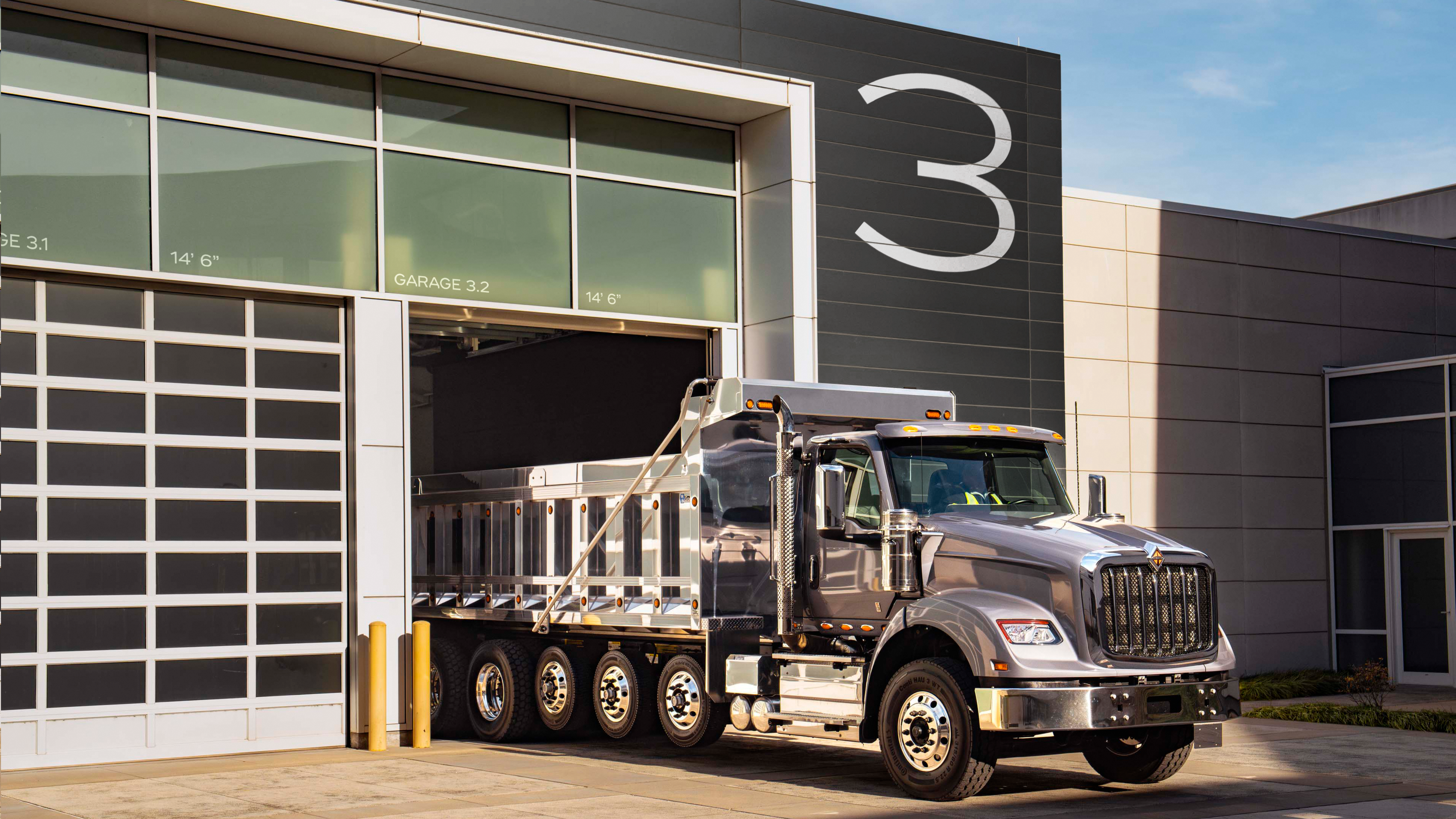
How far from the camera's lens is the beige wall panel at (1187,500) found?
22547 mm

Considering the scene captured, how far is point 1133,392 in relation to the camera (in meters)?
22.6

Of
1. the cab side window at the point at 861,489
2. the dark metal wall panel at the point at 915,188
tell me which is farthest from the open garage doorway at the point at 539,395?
the cab side window at the point at 861,489

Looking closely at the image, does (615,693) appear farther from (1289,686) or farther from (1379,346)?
(1379,346)

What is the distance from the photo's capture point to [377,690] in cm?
1594

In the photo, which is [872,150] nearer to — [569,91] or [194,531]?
[569,91]

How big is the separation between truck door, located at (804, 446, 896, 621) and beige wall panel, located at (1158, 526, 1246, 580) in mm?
10834

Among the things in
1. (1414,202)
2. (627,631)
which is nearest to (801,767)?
(627,631)

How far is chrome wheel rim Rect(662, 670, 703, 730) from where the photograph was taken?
1479 centimetres

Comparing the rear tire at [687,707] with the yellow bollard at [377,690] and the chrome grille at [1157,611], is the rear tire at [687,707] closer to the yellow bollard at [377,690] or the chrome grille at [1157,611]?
the yellow bollard at [377,690]

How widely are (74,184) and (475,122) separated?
4.40m

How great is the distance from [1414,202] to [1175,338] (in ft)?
39.2

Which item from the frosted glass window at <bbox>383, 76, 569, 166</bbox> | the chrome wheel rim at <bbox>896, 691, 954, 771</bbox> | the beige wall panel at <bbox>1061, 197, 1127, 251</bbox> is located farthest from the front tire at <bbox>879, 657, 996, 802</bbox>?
the beige wall panel at <bbox>1061, 197, 1127, 251</bbox>

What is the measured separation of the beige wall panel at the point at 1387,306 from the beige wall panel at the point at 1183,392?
2685mm

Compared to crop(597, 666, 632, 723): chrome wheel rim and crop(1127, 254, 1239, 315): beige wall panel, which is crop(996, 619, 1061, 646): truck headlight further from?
crop(1127, 254, 1239, 315): beige wall panel
